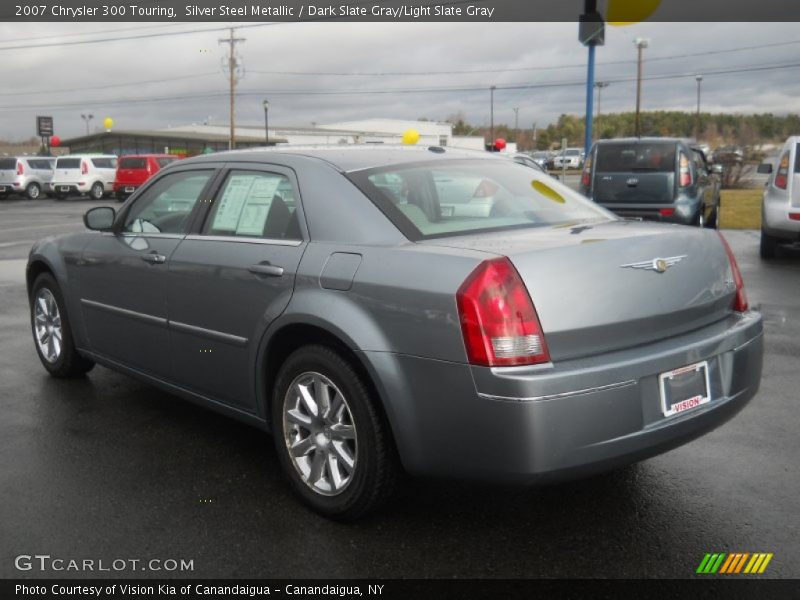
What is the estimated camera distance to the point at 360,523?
3.43m

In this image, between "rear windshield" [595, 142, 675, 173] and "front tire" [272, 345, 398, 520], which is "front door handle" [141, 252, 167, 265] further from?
"rear windshield" [595, 142, 675, 173]

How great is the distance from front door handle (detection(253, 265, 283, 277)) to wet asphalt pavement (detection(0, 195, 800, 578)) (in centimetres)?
99

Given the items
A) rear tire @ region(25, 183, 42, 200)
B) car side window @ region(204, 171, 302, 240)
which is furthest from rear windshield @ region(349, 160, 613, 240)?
rear tire @ region(25, 183, 42, 200)

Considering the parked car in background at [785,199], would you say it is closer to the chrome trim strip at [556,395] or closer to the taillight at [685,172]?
the taillight at [685,172]

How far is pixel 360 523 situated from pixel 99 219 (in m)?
2.72

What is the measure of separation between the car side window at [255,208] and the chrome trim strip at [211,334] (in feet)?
1.58

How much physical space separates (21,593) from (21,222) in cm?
2138

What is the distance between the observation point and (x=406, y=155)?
4191 mm

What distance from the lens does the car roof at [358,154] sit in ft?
12.9

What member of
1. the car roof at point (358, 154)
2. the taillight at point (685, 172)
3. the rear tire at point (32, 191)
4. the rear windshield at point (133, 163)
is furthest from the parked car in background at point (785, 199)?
the rear tire at point (32, 191)

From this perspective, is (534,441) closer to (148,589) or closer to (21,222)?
(148,589)

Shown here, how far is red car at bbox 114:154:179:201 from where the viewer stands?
97.3 ft

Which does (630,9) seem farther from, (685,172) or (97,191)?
(97,191)

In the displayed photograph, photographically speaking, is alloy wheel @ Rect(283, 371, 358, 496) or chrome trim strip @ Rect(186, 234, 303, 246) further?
chrome trim strip @ Rect(186, 234, 303, 246)
